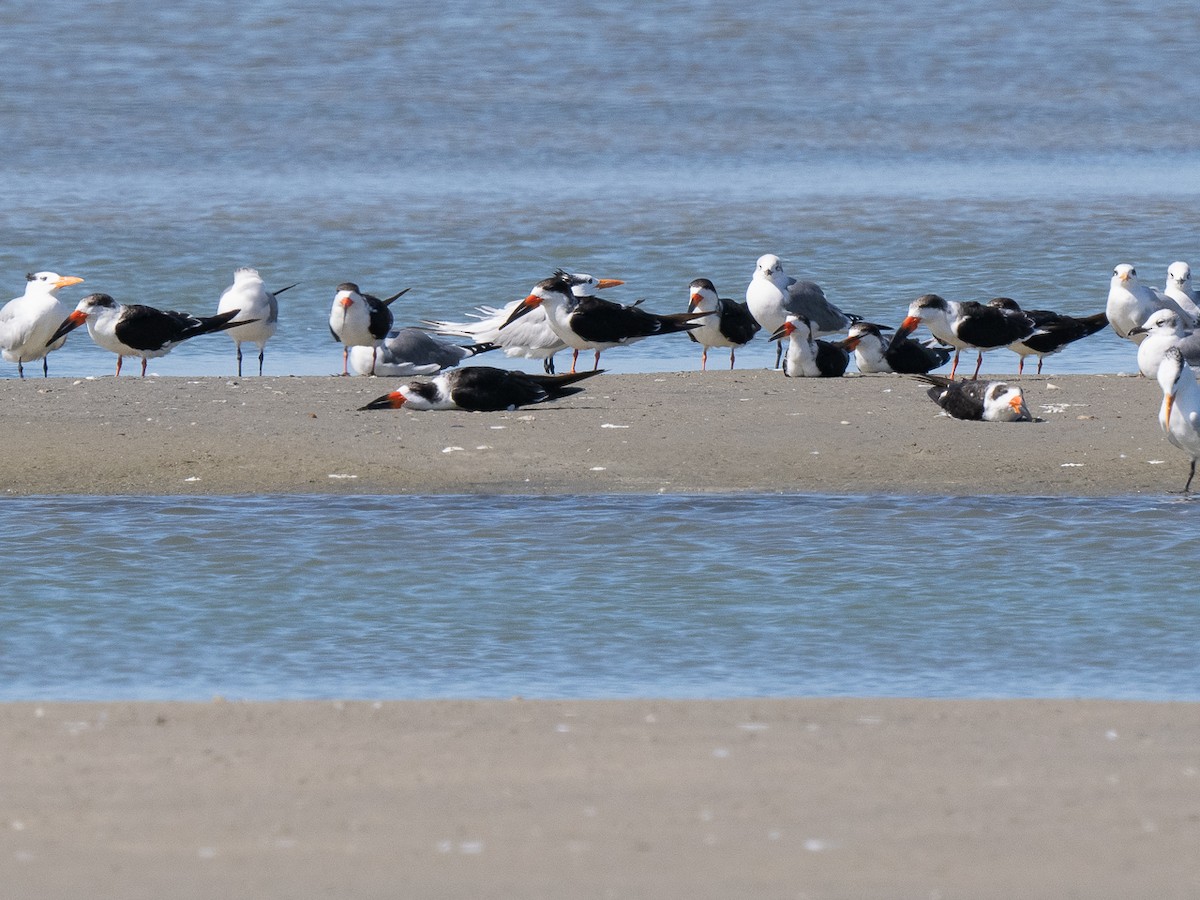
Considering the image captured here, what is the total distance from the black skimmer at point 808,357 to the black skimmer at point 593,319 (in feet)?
2.60

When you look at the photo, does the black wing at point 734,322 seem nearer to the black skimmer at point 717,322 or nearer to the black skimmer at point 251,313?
the black skimmer at point 717,322

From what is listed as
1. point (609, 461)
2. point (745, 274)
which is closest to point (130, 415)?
point (609, 461)

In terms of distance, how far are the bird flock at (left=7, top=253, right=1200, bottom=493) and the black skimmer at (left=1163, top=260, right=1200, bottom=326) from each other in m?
0.02

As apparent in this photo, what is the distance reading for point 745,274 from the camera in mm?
17250

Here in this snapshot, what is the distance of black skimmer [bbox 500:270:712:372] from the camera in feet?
41.1

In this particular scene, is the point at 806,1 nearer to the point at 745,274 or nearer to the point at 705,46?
the point at 705,46

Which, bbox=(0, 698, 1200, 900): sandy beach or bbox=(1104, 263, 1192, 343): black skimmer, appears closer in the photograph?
bbox=(0, 698, 1200, 900): sandy beach

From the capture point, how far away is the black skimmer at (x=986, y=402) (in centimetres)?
1056

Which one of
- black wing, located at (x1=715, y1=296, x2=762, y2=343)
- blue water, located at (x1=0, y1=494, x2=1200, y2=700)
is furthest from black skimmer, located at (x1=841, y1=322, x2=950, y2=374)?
blue water, located at (x1=0, y1=494, x2=1200, y2=700)

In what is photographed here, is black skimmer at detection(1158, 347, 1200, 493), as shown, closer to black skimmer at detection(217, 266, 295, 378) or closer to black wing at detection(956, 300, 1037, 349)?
black wing at detection(956, 300, 1037, 349)

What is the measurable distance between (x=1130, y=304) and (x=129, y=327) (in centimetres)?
606

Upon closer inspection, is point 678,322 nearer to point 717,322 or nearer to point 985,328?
point 717,322

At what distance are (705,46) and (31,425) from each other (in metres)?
25.0

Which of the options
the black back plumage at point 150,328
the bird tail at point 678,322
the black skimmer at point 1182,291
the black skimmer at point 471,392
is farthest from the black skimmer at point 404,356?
the black skimmer at point 1182,291
